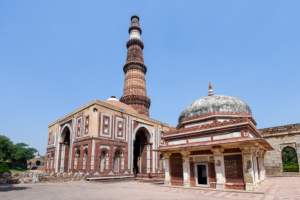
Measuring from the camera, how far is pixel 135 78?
4300 cm

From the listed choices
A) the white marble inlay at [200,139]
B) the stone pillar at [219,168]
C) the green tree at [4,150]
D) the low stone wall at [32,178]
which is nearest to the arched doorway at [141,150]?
the low stone wall at [32,178]

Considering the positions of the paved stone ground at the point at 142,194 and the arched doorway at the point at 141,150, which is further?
the arched doorway at the point at 141,150

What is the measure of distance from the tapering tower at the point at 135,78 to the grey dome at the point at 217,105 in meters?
23.7

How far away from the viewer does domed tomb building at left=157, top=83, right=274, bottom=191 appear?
1247cm

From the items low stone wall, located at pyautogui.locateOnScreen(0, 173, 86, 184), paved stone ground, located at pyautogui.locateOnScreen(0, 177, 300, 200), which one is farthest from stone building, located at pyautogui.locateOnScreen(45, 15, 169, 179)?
A: paved stone ground, located at pyautogui.locateOnScreen(0, 177, 300, 200)

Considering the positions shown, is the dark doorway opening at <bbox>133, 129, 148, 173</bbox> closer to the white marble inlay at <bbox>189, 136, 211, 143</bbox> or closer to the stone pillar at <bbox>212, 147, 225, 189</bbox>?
the white marble inlay at <bbox>189, 136, 211, 143</bbox>

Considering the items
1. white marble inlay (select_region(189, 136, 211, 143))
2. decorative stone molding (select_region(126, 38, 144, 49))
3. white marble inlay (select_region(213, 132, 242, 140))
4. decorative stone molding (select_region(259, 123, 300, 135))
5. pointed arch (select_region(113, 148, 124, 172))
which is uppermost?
decorative stone molding (select_region(126, 38, 144, 49))

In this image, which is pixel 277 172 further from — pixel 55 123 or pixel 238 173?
pixel 55 123

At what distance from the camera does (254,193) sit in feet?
37.7

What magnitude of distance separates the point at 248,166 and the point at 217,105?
576 cm

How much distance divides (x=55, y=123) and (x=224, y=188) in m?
28.7

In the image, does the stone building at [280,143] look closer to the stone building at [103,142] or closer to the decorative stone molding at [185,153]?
the stone building at [103,142]

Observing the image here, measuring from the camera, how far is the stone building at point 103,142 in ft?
75.3

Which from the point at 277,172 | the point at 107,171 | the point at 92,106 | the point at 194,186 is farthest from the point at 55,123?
the point at 277,172
